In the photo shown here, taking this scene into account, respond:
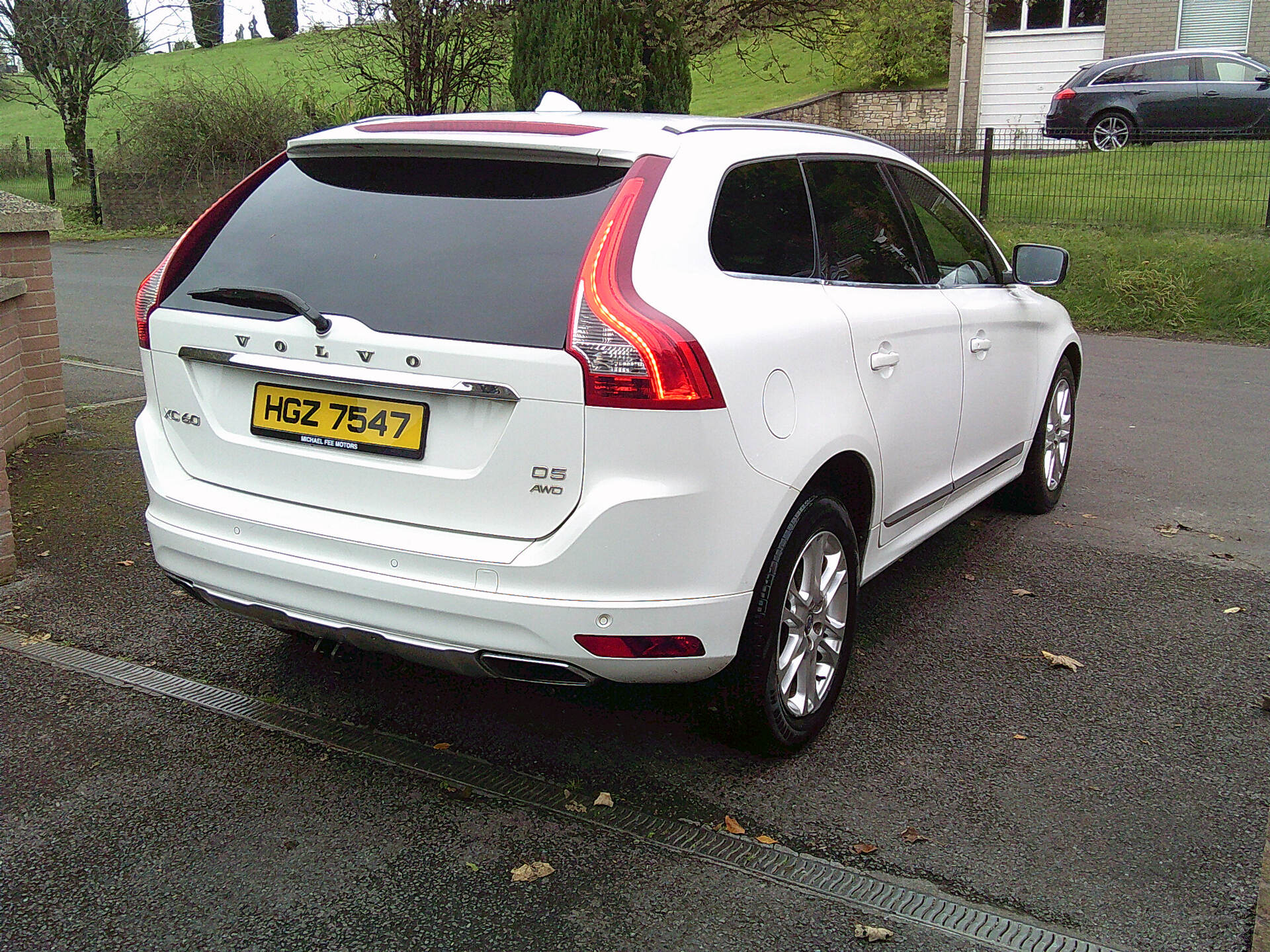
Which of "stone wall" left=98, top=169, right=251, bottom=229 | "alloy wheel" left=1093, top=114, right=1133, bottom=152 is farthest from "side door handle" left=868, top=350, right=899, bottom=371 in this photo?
"stone wall" left=98, top=169, right=251, bottom=229

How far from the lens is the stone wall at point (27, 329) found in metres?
6.39

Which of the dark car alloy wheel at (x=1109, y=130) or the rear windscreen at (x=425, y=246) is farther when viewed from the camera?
the dark car alloy wheel at (x=1109, y=130)

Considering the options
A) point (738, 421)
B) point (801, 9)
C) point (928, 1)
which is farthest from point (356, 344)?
point (928, 1)

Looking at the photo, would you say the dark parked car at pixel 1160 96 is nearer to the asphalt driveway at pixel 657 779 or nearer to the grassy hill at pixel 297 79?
the grassy hill at pixel 297 79

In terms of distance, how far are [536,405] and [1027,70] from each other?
29313 millimetres

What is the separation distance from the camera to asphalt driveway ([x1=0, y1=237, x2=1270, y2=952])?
285cm

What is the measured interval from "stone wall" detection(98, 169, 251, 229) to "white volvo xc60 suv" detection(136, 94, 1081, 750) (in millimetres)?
22170

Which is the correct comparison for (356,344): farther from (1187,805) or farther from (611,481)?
(1187,805)

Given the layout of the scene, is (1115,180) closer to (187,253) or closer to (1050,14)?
(187,253)

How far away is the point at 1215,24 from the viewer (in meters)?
27.3

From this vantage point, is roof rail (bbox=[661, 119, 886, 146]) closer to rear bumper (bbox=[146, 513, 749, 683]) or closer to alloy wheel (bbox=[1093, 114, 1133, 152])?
rear bumper (bbox=[146, 513, 749, 683])

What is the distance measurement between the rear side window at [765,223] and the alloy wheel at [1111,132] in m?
18.6

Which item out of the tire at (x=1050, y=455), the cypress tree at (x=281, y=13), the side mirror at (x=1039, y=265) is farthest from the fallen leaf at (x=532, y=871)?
the cypress tree at (x=281, y=13)

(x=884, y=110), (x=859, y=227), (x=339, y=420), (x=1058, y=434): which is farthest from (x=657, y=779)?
(x=884, y=110)
